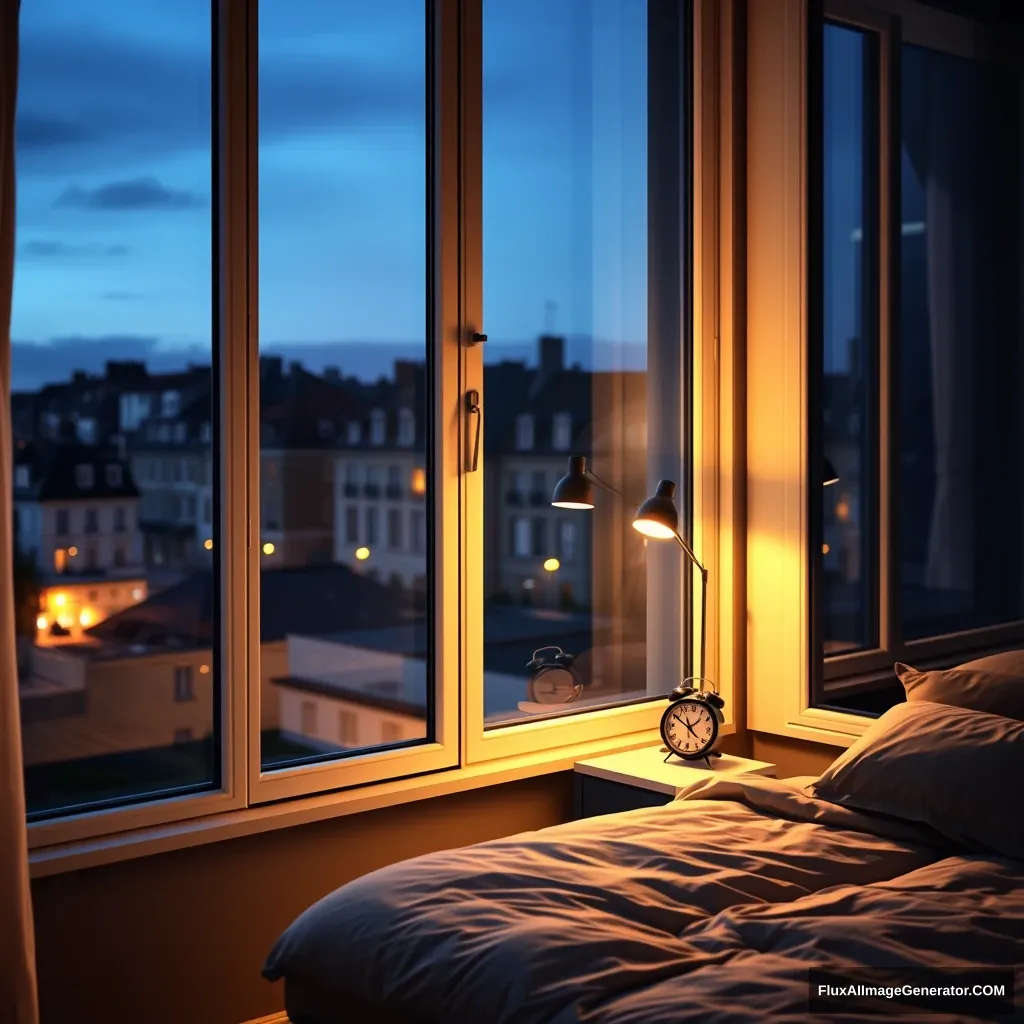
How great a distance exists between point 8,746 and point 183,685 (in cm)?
55

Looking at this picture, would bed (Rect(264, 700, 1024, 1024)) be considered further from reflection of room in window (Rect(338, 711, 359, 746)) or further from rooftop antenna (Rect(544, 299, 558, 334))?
rooftop antenna (Rect(544, 299, 558, 334))

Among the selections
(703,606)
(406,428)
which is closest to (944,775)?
(703,606)

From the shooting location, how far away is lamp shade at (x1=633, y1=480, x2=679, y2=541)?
3062 millimetres

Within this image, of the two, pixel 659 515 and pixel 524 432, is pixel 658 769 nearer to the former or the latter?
pixel 659 515

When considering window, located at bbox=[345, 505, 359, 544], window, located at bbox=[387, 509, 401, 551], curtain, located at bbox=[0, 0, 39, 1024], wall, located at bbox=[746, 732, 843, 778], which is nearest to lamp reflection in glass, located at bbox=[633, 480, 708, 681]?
window, located at bbox=[387, 509, 401, 551]

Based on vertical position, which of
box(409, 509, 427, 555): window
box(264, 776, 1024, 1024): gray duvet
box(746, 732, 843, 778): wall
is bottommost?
box(746, 732, 843, 778): wall

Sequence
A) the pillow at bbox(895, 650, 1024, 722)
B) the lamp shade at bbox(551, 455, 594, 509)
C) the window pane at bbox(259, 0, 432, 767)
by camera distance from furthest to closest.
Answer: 1. the lamp shade at bbox(551, 455, 594, 509)
2. the window pane at bbox(259, 0, 432, 767)
3. the pillow at bbox(895, 650, 1024, 722)

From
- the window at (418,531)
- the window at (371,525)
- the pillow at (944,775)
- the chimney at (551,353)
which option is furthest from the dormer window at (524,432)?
the pillow at (944,775)

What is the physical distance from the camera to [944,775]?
240 cm

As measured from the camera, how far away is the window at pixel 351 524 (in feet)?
9.77

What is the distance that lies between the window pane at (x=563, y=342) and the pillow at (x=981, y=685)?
96 centimetres

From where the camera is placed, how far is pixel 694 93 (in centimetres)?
363

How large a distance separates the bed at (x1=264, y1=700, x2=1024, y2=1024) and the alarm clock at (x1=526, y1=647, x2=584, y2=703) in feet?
2.63

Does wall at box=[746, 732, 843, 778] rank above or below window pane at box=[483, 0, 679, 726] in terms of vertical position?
below
